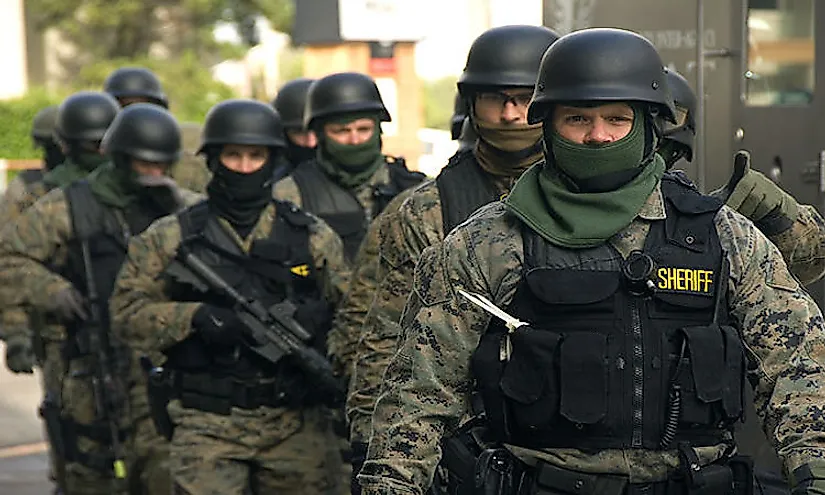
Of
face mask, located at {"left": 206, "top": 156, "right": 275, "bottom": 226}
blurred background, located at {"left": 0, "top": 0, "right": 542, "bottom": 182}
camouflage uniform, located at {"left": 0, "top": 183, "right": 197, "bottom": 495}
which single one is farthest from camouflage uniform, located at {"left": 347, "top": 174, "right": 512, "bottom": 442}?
blurred background, located at {"left": 0, "top": 0, "right": 542, "bottom": 182}

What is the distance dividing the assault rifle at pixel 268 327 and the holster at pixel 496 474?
2.94 metres

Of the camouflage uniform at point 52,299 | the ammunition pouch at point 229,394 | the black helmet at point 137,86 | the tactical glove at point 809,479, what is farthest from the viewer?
the black helmet at point 137,86

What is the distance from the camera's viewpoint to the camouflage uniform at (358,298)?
5688 millimetres

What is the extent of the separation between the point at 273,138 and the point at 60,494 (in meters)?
3.05

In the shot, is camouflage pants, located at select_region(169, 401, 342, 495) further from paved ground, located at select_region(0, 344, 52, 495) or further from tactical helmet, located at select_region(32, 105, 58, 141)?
tactical helmet, located at select_region(32, 105, 58, 141)

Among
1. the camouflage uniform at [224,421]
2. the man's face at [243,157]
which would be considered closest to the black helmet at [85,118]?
the man's face at [243,157]

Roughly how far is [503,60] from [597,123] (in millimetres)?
1493

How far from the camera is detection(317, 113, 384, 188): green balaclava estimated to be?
7875 mm

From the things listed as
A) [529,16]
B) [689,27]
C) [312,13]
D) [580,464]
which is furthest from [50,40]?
[580,464]

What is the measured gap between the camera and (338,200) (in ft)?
25.8

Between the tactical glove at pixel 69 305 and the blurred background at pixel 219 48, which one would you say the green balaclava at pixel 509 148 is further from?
the blurred background at pixel 219 48

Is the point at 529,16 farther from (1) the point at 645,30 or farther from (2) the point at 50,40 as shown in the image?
(2) the point at 50,40

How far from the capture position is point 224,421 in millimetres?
6738

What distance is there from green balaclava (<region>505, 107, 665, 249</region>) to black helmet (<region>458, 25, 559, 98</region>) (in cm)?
141
